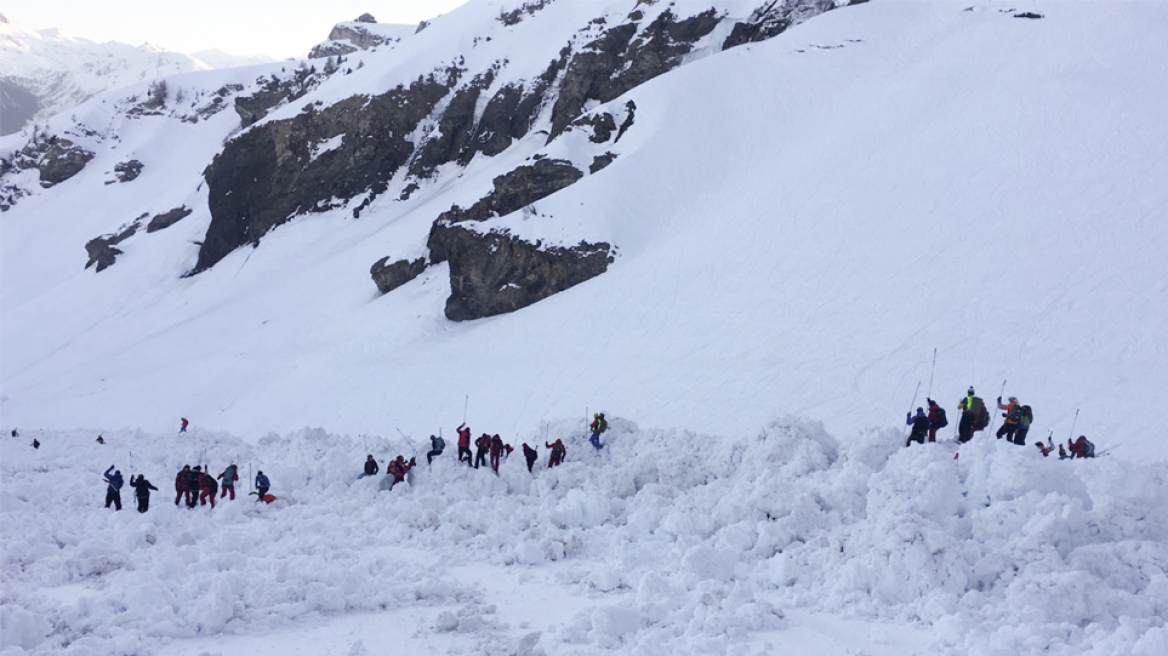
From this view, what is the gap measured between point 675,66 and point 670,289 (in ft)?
77.1

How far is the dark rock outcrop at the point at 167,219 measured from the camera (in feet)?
193

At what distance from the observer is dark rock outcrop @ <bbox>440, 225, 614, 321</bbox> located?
101ft

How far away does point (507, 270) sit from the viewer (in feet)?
104

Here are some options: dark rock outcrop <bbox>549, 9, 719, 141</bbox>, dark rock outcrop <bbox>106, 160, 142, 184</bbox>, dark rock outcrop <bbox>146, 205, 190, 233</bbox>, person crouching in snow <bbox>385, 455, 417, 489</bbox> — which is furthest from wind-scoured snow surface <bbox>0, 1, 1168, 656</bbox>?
dark rock outcrop <bbox>106, 160, 142, 184</bbox>

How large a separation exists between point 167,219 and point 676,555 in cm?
6059

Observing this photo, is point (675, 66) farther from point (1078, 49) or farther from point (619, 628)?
point (619, 628)

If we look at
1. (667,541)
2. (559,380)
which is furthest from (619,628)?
(559,380)

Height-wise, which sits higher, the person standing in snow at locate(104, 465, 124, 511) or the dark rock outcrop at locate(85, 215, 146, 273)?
the dark rock outcrop at locate(85, 215, 146, 273)

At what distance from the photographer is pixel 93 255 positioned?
58.5 meters

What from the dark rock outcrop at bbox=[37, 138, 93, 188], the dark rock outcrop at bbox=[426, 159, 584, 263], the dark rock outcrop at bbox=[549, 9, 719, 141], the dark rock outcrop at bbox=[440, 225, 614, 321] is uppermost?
the dark rock outcrop at bbox=[37, 138, 93, 188]

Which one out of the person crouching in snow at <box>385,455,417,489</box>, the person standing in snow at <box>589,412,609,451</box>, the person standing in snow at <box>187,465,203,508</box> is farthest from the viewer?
the person standing in snow at <box>589,412,609,451</box>

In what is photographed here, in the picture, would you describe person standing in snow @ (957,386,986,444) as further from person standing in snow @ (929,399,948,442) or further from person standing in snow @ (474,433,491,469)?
person standing in snow @ (474,433,491,469)

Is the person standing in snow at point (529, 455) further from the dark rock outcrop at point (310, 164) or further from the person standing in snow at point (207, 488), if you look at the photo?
the dark rock outcrop at point (310, 164)

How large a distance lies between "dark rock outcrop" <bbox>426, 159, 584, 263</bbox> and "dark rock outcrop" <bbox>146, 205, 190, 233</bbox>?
105 feet
